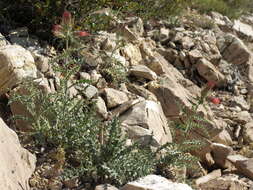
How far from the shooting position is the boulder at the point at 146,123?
394 cm

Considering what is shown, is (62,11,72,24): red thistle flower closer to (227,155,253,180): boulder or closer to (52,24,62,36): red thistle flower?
(52,24,62,36): red thistle flower

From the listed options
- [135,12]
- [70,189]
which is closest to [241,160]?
[70,189]

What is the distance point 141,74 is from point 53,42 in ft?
3.99

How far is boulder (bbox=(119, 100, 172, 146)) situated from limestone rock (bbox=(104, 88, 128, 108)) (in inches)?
7.9

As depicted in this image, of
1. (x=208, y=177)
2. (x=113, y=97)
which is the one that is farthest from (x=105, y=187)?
(x=208, y=177)

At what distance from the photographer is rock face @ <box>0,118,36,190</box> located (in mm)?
2584

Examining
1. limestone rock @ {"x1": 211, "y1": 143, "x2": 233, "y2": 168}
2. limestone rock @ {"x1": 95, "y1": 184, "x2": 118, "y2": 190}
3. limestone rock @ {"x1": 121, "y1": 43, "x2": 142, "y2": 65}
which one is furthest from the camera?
limestone rock @ {"x1": 121, "y1": 43, "x2": 142, "y2": 65}

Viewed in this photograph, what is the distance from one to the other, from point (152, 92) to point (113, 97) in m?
0.86

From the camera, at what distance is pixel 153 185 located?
9.33ft

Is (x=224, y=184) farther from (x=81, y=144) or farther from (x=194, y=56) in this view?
(x=194, y=56)

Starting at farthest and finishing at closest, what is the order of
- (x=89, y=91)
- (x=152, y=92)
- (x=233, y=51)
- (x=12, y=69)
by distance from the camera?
(x=233, y=51) < (x=152, y=92) < (x=89, y=91) < (x=12, y=69)

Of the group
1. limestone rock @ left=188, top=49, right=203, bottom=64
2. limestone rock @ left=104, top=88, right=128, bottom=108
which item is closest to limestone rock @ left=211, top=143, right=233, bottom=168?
limestone rock @ left=104, top=88, right=128, bottom=108

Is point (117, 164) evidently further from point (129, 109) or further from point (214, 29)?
point (214, 29)

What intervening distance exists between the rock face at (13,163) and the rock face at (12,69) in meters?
0.82
